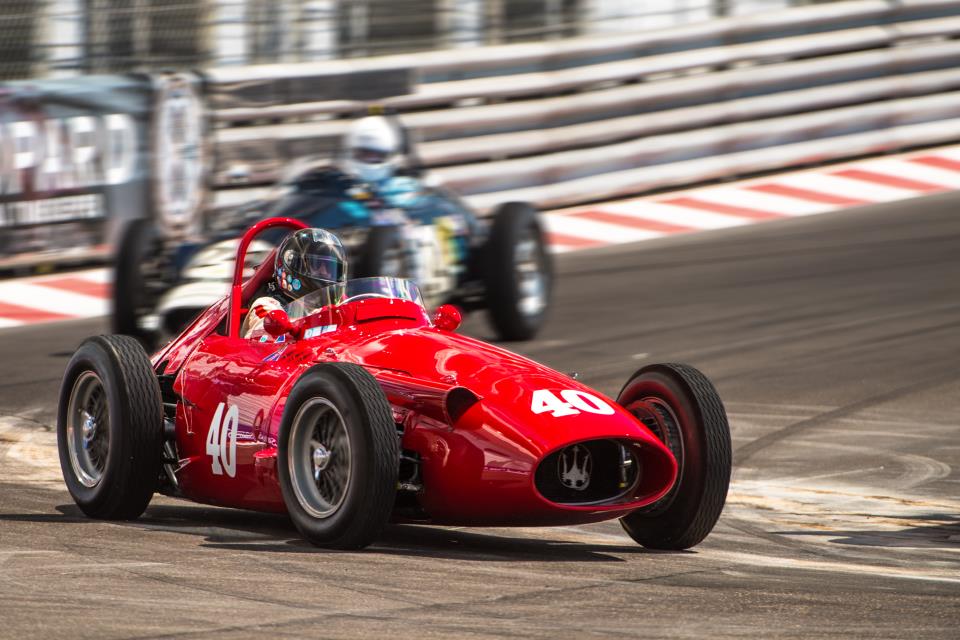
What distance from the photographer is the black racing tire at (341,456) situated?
631 cm

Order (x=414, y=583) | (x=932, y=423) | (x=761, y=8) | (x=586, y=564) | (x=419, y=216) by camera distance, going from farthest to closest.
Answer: (x=761, y=8) < (x=419, y=216) < (x=932, y=423) < (x=586, y=564) < (x=414, y=583)

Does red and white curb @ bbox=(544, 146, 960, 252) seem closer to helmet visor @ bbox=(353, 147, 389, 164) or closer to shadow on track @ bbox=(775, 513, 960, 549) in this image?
helmet visor @ bbox=(353, 147, 389, 164)

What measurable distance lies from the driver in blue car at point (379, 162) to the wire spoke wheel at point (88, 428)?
501 centimetres

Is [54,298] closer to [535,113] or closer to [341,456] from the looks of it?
[535,113]

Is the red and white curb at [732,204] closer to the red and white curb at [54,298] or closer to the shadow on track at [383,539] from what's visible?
the red and white curb at [54,298]

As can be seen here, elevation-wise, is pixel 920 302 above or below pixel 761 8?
below

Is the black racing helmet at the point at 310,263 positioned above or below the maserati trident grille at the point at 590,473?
above

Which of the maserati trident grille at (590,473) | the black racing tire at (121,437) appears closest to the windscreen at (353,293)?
the black racing tire at (121,437)

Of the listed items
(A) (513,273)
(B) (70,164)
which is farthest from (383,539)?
(B) (70,164)

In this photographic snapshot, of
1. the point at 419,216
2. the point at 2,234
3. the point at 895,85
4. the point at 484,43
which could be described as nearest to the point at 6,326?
the point at 2,234

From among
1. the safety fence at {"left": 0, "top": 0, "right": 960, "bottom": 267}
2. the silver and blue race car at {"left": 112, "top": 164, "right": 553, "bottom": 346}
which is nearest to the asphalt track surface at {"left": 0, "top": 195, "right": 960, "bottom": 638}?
the silver and blue race car at {"left": 112, "top": 164, "right": 553, "bottom": 346}

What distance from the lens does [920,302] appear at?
13773 mm

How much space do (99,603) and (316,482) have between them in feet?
4.35

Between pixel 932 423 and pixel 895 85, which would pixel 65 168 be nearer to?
pixel 932 423
